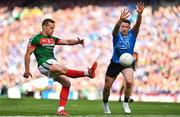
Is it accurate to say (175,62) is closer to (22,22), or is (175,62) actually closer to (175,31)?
(175,31)

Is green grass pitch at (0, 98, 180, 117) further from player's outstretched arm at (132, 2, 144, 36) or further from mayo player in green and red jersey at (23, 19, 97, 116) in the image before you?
player's outstretched arm at (132, 2, 144, 36)

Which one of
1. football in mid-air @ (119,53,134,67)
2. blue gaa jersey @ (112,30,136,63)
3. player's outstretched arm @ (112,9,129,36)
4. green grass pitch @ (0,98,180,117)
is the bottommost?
green grass pitch @ (0,98,180,117)

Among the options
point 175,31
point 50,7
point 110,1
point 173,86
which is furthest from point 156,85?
point 50,7

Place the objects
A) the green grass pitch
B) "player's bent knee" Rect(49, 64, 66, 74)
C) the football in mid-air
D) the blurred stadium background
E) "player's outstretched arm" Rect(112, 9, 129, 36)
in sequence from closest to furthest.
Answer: "player's bent knee" Rect(49, 64, 66, 74)
the green grass pitch
"player's outstretched arm" Rect(112, 9, 129, 36)
the football in mid-air
the blurred stadium background

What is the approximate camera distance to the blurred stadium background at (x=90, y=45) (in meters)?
28.0

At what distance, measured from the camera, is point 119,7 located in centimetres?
2939

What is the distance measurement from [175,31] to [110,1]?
3.65 m

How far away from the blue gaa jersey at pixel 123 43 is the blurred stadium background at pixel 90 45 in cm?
1410

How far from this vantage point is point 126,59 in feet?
45.1

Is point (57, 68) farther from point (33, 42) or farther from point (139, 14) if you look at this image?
point (139, 14)

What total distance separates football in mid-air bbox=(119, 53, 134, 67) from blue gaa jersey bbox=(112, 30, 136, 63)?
0.12m

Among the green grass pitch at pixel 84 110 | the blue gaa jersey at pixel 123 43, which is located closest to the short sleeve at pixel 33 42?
the green grass pitch at pixel 84 110

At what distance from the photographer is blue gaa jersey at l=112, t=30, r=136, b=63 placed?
13906 millimetres

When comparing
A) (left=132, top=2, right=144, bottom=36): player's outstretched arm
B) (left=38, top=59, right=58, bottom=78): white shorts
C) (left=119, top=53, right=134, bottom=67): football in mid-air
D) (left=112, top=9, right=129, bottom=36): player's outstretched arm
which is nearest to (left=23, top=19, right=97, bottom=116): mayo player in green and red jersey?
(left=38, top=59, right=58, bottom=78): white shorts
